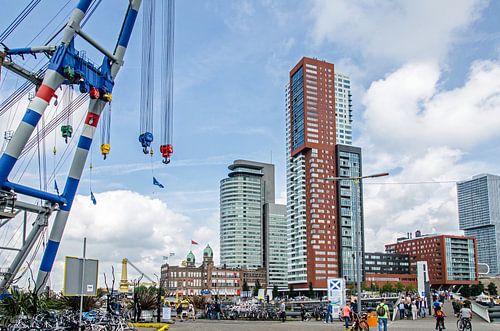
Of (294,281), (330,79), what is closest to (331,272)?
(294,281)

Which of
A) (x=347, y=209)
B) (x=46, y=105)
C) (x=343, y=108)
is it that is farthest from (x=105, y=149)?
(x=343, y=108)

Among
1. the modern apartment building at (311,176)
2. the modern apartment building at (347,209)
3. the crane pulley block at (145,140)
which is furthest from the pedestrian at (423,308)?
the modern apartment building at (347,209)

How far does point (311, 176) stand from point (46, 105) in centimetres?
14944

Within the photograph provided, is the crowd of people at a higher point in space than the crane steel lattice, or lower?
lower

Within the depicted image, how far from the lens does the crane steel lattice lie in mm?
31250

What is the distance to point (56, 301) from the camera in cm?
2269

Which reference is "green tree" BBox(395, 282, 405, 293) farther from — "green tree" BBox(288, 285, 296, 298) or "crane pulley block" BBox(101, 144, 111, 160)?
"crane pulley block" BBox(101, 144, 111, 160)

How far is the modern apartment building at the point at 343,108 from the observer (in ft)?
625

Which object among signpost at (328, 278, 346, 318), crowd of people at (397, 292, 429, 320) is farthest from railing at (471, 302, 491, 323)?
signpost at (328, 278, 346, 318)

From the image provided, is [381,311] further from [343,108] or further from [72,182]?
[343,108]

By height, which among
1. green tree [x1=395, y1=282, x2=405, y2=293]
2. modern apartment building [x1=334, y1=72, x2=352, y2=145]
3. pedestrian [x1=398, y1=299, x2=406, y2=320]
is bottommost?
green tree [x1=395, y1=282, x2=405, y2=293]

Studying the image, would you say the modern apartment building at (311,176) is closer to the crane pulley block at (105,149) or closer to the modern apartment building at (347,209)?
the modern apartment building at (347,209)

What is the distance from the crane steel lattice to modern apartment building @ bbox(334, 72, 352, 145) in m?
154

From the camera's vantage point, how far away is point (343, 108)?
640ft
